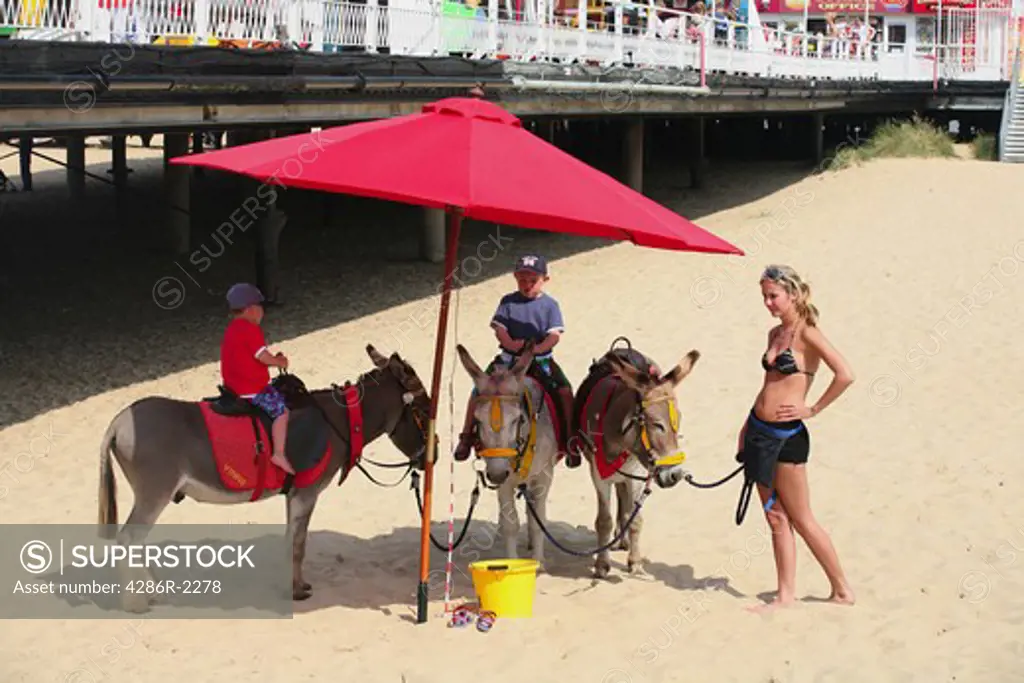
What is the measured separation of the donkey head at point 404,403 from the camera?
9.30 meters

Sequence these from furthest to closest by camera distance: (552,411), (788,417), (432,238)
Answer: (432,238), (552,411), (788,417)

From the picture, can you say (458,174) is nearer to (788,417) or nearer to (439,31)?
(788,417)

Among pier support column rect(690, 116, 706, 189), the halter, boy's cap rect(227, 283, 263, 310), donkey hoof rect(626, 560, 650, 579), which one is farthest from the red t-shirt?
pier support column rect(690, 116, 706, 189)

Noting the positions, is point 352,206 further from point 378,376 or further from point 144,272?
point 378,376

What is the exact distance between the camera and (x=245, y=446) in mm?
8820

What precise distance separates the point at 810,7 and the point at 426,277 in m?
43.7

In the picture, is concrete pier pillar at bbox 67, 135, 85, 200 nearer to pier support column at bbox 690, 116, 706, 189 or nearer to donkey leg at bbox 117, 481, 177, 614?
pier support column at bbox 690, 116, 706, 189

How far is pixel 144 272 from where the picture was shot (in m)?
20.8

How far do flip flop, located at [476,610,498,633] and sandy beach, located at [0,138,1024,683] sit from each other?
0.07 m

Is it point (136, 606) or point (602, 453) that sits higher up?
point (602, 453)

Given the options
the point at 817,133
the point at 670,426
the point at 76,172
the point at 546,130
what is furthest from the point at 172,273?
the point at 817,133

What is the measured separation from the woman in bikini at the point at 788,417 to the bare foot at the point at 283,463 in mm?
2839

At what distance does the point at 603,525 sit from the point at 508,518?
791 mm

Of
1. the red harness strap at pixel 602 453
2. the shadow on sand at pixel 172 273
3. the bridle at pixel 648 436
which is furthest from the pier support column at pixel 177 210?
the bridle at pixel 648 436
